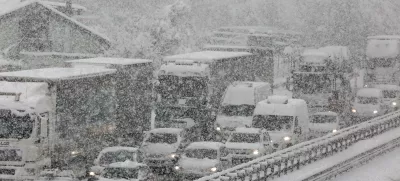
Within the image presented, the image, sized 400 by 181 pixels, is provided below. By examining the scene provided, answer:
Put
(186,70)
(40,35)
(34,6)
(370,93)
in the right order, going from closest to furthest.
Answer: (186,70), (370,93), (34,6), (40,35)

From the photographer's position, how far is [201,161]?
2298 centimetres

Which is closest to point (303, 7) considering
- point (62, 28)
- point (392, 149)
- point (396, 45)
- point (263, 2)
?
point (263, 2)

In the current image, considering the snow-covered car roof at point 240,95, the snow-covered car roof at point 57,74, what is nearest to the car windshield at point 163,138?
the snow-covered car roof at point 57,74

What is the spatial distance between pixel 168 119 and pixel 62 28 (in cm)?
1326

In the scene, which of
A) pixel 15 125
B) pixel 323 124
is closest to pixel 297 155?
pixel 323 124

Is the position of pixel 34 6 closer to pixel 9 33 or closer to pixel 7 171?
pixel 9 33

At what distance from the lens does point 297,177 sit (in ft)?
75.8

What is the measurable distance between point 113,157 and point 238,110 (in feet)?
33.6

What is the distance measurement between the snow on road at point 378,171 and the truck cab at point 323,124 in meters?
3.31

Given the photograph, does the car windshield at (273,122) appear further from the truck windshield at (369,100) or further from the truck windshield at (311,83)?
the truck windshield at (369,100)

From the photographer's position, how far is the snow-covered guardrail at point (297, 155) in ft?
69.3

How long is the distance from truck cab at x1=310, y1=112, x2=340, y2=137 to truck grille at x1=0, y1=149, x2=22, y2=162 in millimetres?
16036

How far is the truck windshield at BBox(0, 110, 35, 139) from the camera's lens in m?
20.7

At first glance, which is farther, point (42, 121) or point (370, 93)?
point (370, 93)
